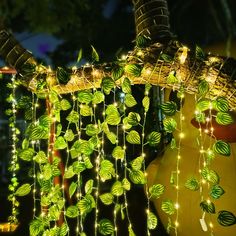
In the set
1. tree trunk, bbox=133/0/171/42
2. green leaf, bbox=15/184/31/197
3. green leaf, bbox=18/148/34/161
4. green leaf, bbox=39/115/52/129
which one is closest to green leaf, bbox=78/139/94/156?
green leaf, bbox=39/115/52/129

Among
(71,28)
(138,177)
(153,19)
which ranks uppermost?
(71,28)

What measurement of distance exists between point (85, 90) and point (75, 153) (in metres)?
0.53

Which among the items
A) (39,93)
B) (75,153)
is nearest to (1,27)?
(39,93)

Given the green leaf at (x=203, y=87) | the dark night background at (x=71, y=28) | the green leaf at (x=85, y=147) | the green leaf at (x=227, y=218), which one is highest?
the dark night background at (x=71, y=28)

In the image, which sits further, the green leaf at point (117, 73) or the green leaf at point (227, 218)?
the green leaf at point (117, 73)

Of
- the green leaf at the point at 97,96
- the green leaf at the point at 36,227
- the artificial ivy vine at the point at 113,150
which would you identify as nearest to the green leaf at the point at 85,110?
the artificial ivy vine at the point at 113,150

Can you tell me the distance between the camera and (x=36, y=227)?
3.04 meters

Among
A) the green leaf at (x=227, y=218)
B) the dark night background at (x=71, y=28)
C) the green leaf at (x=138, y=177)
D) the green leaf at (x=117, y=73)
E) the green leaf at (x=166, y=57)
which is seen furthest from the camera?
the dark night background at (x=71, y=28)

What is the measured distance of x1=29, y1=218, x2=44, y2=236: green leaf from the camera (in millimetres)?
3022

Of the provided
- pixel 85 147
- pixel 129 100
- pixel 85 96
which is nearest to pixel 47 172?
pixel 85 147

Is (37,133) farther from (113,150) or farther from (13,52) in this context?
(13,52)

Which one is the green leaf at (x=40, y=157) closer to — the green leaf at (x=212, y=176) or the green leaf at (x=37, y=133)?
the green leaf at (x=37, y=133)

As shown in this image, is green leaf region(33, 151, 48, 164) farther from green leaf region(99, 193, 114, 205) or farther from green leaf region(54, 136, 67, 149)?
green leaf region(99, 193, 114, 205)

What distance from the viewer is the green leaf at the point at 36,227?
3.02 m
